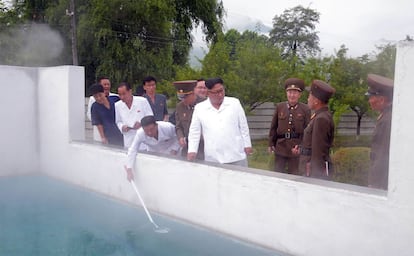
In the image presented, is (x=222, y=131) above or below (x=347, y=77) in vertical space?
below

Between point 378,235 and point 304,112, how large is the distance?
1844 mm

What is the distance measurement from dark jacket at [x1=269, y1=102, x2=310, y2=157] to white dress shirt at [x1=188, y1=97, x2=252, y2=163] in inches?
18.9

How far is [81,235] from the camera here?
4488 mm

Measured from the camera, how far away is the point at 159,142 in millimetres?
5254

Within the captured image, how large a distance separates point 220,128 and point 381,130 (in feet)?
4.82

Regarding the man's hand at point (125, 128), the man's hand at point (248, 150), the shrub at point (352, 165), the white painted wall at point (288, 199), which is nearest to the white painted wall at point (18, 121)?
the white painted wall at point (288, 199)

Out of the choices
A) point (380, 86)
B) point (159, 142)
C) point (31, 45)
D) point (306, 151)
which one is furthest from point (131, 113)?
point (31, 45)

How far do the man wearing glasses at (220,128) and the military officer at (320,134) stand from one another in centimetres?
66

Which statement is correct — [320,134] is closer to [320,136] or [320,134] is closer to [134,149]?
[320,136]

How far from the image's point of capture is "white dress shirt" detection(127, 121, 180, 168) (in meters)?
5.00

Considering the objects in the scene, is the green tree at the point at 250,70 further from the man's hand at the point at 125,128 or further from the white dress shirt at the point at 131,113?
the man's hand at the point at 125,128

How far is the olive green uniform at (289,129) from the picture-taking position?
4668mm

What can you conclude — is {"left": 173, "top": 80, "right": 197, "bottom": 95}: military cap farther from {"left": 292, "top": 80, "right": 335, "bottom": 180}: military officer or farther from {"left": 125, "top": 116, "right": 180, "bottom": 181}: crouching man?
{"left": 292, "top": 80, "right": 335, "bottom": 180}: military officer

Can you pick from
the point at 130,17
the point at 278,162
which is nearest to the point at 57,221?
the point at 278,162
